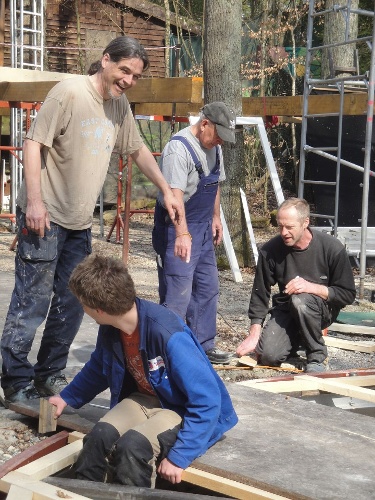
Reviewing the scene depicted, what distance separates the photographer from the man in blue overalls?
18.2 feet

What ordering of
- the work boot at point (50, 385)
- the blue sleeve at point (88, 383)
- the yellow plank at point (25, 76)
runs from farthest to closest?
the yellow plank at point (25, 76), the work boot at point (50, 385), the blue sleeve at point (88, 383)

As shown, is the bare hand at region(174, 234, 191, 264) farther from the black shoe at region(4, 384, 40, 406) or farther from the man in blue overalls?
the black shoe at region(4, 384, 40, 406)

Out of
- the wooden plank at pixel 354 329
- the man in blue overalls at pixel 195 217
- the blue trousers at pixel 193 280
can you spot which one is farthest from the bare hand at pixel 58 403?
the wooden plank at pixel 354 329

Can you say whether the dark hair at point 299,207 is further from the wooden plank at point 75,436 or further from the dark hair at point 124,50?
the wooden plank at point 75,436

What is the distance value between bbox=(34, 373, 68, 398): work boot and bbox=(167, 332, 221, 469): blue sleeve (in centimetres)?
141

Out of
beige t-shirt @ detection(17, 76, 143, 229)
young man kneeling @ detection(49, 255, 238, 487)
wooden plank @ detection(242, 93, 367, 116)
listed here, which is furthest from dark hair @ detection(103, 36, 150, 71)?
wooden plank @ detection(242, 93, 367, 116)

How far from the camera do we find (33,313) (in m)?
4.62

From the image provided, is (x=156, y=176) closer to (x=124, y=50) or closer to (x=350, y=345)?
(x=124, y=50)

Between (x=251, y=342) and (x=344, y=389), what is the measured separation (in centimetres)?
79

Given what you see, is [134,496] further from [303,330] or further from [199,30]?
[199,30]

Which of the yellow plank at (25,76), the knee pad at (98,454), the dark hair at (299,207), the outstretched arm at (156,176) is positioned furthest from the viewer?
the yellow plank at (25,76)

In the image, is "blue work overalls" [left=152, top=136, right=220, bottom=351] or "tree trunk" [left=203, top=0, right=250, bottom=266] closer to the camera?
"blue work overalls" [left=152, top=136, right=220, bottom=351]

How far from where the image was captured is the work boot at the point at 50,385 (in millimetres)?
4781

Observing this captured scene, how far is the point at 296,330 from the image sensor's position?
6.16 meters
